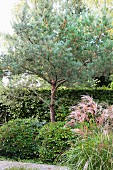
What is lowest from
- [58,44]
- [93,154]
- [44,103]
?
[93,154]

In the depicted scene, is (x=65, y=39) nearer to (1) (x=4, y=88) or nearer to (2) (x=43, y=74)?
(2) (x=43, y=74)

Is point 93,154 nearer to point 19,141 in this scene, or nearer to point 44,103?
point 19,141

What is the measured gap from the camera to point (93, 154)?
12.1 ft

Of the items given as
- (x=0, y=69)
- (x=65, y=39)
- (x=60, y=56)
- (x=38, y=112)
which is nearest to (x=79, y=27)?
(x=65, y=39)

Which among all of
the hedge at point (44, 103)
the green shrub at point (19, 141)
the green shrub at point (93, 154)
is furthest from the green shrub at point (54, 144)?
the hedge at point (44, 103)

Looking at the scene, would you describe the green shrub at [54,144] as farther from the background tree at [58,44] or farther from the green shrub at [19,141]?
the background tree at [58,44]

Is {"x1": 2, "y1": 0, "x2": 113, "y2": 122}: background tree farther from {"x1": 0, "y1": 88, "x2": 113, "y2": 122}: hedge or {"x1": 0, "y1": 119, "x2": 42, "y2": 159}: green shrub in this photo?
{"x1": 0, "y1": 88, "x2": 113, "y2": 122}: hedge

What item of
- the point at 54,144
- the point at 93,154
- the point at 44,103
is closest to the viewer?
the point at 93,154

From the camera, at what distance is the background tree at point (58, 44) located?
6012 mm

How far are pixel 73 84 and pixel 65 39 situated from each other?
121 centimetres

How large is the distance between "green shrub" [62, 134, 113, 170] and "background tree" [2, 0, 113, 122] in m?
2.49

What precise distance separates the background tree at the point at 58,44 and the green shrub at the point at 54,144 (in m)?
1.26

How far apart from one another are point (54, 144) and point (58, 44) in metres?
2.01

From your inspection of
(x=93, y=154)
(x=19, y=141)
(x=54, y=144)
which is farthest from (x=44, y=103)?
(x=93, y=154)
